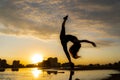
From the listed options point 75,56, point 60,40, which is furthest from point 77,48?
point 60,40

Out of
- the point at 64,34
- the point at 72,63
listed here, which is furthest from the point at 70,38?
the point at 72,63

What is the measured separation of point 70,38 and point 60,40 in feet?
1.06

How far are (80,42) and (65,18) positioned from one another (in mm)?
1015

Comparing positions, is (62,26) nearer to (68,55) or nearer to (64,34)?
(64,34)

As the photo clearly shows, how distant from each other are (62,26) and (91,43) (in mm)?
1071

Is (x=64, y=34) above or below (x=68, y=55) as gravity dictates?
above

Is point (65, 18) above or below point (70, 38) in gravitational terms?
above

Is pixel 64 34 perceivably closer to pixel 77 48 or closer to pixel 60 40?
pixel 60 40

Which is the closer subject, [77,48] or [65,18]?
[65,18]

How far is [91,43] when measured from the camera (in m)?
8.56

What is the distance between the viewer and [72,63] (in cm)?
870

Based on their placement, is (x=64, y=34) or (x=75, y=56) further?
(x=75, y=56)

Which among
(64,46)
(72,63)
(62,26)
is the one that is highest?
(62,26)

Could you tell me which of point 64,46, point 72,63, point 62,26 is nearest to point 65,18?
point 62,26
